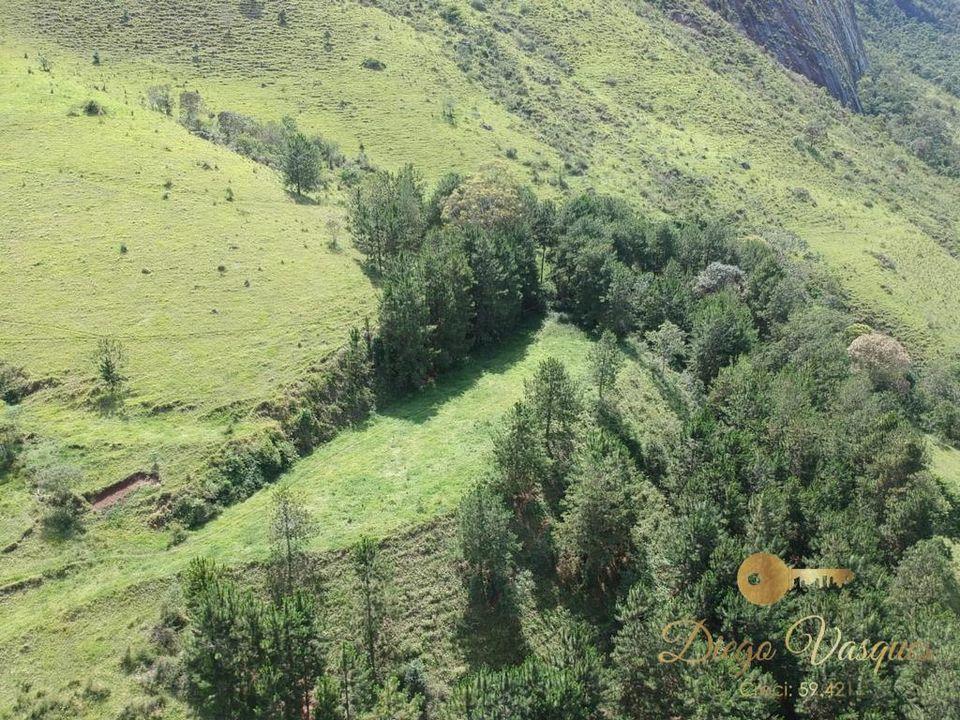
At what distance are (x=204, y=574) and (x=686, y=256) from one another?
80.2m

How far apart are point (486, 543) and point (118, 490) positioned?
93.4ft

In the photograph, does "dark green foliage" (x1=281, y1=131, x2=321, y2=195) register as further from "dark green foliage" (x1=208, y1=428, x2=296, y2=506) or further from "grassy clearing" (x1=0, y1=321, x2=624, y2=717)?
"dark green foliage" (x1=208, y1=428, x2=296, y2=506)

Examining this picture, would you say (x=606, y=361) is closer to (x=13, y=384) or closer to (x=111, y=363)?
(x=111, y=363)

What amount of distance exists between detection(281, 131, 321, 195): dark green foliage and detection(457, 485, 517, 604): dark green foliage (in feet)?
219

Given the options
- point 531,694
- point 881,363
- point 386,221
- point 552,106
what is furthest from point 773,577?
point 552,106

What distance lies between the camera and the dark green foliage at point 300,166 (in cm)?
9525

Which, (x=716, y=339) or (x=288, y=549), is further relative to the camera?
→ (x=716, y=339)

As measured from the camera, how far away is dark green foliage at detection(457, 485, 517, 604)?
145 ft

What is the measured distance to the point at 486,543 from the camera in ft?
146

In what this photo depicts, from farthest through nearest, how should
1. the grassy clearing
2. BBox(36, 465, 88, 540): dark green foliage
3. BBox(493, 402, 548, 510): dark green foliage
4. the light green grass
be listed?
the light green grass → BBox(493, 402, 548, 510): dark green foliage → BBox(36, 465, 88, 540): dark green foliage → the grassy clearing

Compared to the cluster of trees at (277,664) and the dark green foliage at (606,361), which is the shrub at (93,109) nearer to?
the dark green foliage at (606,361)

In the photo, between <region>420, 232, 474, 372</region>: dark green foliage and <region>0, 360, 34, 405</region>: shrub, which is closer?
<region>0, 360, 34, 405</region>: shrub

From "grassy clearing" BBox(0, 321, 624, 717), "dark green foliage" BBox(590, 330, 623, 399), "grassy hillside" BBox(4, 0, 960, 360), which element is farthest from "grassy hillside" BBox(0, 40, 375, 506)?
"grassy hillside" BBox(4, 0, 960, 360)

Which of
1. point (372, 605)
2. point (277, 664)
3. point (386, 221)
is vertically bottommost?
point (277, 664)
